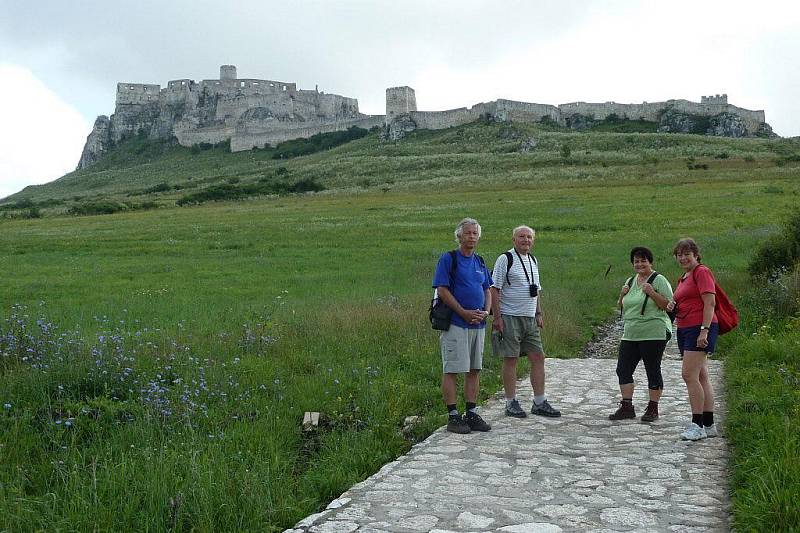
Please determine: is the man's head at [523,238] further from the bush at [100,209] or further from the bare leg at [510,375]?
the bush at [100,209]

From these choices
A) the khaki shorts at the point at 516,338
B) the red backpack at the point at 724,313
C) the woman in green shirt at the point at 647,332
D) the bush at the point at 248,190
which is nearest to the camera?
the red backpack at the point at 724,313

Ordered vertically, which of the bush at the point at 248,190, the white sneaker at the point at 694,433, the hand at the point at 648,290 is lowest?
the white sneaker at the point at 694,433

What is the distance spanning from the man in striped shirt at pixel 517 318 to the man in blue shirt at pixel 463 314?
0.55 metres

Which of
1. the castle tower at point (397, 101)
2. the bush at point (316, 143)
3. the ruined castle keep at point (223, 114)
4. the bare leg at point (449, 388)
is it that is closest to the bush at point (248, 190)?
the bush at point (316, 143)

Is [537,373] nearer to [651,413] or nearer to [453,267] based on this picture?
[651,413]

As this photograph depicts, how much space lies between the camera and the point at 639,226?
31.8 metres

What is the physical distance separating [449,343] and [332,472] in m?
2.14

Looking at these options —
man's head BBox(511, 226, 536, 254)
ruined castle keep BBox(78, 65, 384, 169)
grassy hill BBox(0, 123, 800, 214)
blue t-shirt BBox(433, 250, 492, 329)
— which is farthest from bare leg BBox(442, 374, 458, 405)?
ruined castle keep BBox(78, 65, 384, 169)

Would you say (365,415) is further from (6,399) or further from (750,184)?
(750,184)

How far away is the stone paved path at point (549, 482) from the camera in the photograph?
5.25m

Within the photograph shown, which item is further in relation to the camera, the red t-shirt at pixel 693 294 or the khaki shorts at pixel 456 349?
the khaki shorts at pixel 456 349

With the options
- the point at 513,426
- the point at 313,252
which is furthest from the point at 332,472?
the point at 313,252

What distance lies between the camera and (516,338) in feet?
27.8

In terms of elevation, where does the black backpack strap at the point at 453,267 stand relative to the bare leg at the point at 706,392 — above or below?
above
